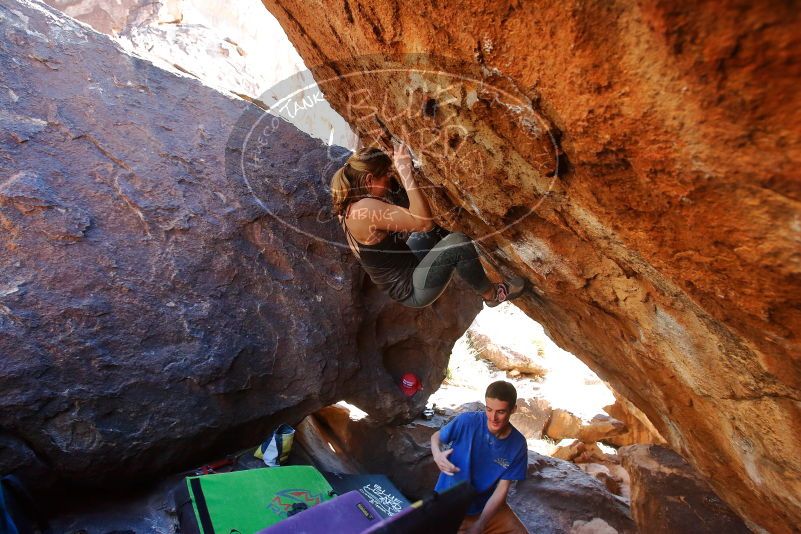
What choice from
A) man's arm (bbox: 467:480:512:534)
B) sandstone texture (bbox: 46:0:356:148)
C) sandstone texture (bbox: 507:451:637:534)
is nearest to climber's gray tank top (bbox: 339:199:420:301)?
man's arm (bbox: 467:480:512:534)

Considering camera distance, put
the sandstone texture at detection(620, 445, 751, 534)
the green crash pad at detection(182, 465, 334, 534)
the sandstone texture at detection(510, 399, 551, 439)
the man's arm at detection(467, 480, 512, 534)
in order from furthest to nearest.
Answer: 1. the sandstone texture at detection(510, 399, 551, 439)
2. the sandstone texture at detection(620, 445, 751, 534)
3. the man's arm at detection(467, 480, 512, 534)
4. the green crash pad at detection(182, 465, 334, 534)

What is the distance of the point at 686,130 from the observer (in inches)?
42.8

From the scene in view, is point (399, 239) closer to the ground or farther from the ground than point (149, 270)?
farther from the ground

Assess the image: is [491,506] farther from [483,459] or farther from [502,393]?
[502,393]

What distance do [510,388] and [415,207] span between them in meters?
1.39

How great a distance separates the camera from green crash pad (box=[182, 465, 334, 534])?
9.02 feet

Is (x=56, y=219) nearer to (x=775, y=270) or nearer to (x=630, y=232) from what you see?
(x=630, y=232)

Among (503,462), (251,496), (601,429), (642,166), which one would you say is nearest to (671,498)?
(503,462)

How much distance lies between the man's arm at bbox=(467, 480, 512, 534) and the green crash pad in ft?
3.50

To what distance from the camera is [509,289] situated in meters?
3.17

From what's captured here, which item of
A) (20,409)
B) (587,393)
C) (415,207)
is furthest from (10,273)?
(587,393)

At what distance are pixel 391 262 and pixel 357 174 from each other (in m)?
0.72

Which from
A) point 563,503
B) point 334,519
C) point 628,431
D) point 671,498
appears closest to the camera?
point 334,519

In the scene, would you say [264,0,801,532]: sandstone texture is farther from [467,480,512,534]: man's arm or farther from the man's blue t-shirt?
[467,480,512,534]: man's arm
